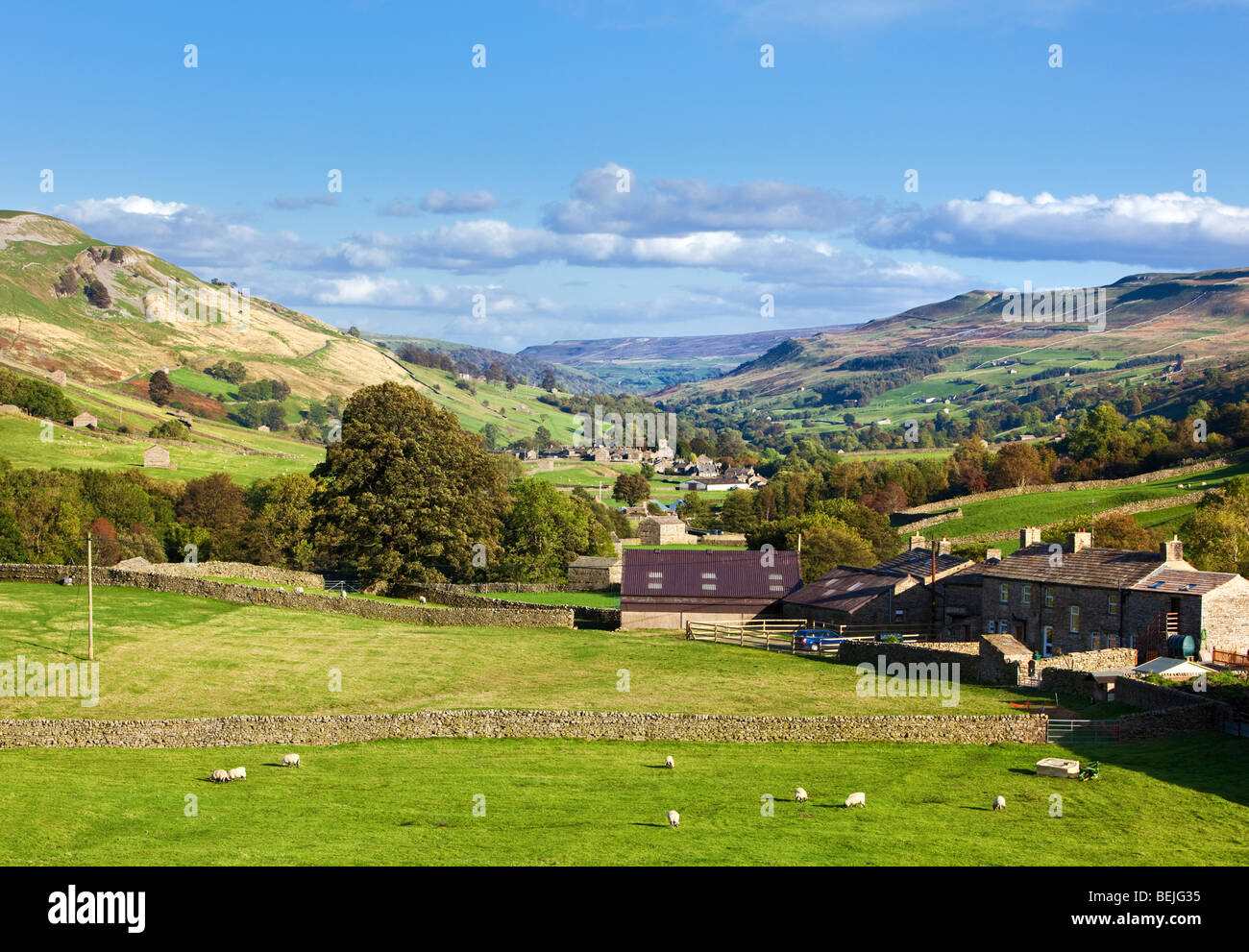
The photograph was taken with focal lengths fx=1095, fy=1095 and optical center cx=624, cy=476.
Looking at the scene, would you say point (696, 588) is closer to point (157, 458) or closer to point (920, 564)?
point (920, 564)

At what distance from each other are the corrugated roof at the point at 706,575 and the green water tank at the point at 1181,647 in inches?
926

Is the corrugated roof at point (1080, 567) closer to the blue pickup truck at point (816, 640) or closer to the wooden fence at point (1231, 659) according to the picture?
the wooden fence at point (1231, 659)

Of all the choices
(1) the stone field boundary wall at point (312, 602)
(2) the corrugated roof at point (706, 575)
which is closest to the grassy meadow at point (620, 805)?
(1) the stone field boundary wall at point (312, 602)

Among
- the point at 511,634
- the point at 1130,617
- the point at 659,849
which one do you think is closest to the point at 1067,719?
the point at 1130,617

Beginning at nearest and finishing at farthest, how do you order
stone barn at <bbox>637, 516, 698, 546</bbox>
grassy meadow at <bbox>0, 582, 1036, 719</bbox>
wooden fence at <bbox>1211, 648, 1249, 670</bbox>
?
grassy meadow at <bbox>0, 582, 1036, 719</bbox>
wooden fence at <bbox>1211, 648, 1249, 670</bbox>
stone barn at <bbox>637, 516, 698, 546</bbox>

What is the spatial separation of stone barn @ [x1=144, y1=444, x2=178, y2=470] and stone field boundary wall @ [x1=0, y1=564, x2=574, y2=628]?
79787mm

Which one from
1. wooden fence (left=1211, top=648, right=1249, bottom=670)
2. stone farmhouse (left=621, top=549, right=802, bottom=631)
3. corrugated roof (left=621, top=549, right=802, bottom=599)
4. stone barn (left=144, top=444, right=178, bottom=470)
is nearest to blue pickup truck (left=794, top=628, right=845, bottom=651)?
stone farmhouse (left=621, top=549, right=802, bottom=631)

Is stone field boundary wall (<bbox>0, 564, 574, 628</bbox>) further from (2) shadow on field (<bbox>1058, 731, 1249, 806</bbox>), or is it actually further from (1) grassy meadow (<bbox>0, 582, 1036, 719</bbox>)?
(2) shadow on field (<bbox>1058, 731, 1249, 806</bbox>)

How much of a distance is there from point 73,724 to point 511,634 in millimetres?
27123

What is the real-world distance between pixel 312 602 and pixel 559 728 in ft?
90.5

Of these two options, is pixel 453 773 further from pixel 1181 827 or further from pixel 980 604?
pixel 980 604

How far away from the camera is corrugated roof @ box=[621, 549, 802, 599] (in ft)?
213

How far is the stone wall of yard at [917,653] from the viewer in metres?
46.6
